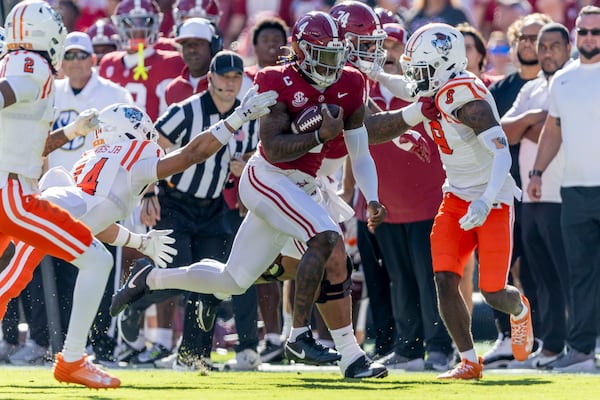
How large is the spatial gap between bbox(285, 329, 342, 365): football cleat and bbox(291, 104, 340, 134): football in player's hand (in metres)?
1.03

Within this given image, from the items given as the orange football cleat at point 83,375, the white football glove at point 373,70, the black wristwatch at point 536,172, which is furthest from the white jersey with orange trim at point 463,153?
the orange football cleat at point 83,375

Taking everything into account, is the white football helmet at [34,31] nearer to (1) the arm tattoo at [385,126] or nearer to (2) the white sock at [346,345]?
(1) the arm tattoo at [385,126]

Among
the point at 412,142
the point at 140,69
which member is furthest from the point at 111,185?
the point at 140,69

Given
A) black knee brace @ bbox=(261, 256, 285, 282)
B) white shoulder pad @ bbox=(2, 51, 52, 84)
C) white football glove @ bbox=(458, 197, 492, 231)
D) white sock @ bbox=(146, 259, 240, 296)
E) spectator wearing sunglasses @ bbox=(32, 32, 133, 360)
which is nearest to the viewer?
white shoulder pad @ bbox=(2, 51, 52, 84)

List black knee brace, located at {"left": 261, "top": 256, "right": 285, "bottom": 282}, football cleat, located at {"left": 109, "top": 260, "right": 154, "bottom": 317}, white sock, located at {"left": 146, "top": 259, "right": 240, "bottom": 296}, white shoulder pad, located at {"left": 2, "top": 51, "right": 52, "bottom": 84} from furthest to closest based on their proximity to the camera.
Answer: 1. black knee brace, located at {"left": 261, "top": 256, "right": 285, "bottom": 282}
2. football cleat, located at {"left": 109, "top": 260, "right": 154, "bottom": 317}
3. white sock, located at {"left": 146, "top": 259, "right": 240, "bottom": 296}
4. white shoulder pad, located at {"left": 2, "top": 51, "right": 52, "bottom": 84}

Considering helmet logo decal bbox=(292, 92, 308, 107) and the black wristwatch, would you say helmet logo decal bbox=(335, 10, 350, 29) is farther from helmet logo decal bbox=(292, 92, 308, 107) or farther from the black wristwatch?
the black wristwatch

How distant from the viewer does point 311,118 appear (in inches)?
284

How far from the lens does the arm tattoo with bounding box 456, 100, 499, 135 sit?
24.2ft

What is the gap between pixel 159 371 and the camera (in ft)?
28.5

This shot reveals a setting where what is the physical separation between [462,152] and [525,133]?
1.82 metres

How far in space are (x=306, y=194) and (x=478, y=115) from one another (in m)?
0.98

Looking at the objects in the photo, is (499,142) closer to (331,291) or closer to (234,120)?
(331,291)

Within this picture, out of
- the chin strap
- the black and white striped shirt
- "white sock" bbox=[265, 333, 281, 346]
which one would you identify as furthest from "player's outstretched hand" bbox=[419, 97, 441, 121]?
the chin strap

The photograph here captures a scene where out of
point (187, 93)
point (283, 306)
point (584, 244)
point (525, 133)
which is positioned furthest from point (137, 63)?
point (584, 244)
